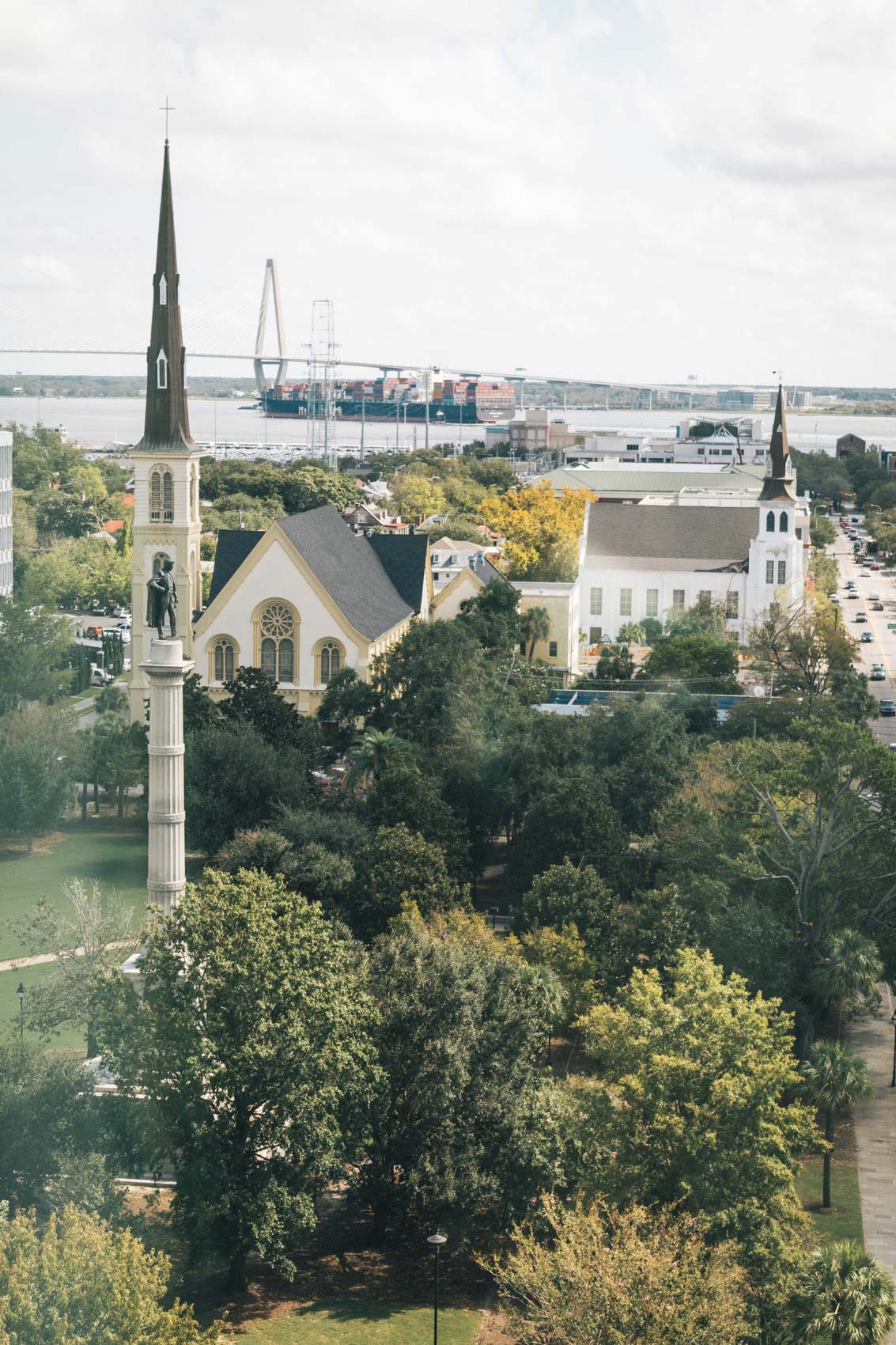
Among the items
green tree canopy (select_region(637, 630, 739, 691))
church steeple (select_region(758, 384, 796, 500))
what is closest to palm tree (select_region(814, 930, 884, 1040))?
green tree canopy (select_region(637, 630, 739, 691))

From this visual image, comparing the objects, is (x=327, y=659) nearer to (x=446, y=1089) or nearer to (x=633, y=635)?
(x=633, y=635)

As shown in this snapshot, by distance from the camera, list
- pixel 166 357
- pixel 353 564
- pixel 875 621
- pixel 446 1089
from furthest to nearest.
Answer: pixel 875 621 < pixel 353 564 < pixel 166 357 < pixel 446 1089

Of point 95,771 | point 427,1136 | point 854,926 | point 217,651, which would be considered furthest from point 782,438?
point 427,1136

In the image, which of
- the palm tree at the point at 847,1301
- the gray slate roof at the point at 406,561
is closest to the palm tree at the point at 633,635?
the gray slate roof at the point at 406,561

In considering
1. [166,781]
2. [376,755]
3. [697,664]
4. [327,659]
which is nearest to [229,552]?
[327,659]

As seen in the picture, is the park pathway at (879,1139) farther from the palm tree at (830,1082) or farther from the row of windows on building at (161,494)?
the row of windows on building at (161,494)

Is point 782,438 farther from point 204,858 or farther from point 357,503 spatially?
point 357,503
